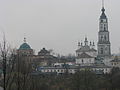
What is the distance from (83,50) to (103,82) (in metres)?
46.9

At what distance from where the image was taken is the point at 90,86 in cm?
3091

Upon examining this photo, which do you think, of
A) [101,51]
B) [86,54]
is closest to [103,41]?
[101,51]

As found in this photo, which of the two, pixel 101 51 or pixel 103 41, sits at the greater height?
pixel 103 41

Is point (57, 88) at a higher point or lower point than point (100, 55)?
lower

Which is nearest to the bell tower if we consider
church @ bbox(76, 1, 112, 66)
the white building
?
church @ bbox(76, 1, 112, 66)

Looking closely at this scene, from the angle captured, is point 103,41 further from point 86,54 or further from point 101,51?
point 86,54

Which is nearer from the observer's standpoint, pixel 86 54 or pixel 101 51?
pixel 86 54

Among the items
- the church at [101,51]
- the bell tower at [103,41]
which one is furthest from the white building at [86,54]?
the bell tower at [103,41]

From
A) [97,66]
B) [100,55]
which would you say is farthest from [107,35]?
[97,66]

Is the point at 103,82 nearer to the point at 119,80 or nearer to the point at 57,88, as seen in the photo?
the point at 119,80

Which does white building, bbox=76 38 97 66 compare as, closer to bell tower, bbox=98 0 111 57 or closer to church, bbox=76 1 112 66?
church, bbox=76 1 112 66

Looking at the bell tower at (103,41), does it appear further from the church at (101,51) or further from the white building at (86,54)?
the white building at (86,54)

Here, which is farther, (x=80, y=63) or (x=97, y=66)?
(x=80, y=63)

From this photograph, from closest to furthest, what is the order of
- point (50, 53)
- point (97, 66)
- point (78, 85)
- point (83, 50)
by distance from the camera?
point (78, 85) < point (97, 66) < point (83, 50) < point (50, 53)
